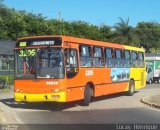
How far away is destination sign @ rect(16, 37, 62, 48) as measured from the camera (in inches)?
714

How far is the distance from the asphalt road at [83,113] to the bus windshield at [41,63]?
1421 mm

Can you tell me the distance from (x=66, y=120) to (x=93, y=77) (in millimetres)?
5857

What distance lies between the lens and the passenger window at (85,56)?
64.4ft

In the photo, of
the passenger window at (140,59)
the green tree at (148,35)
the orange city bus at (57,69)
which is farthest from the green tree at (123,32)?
the orange city bus at (57,69)

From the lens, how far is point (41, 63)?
18.2 metres

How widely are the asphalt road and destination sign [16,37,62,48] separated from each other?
2586mm

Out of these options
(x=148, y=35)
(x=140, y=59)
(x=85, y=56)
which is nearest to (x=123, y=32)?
(x=148, y=35)

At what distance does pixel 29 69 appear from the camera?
18.5 metres

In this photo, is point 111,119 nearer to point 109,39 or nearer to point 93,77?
point 93,77

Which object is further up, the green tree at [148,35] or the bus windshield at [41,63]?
the green tree at [148,35]

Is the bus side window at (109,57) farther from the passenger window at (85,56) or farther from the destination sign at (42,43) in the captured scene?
the destination sign at (42,43)

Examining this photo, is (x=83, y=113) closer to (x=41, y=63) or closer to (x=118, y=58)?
(x=41, y=63)

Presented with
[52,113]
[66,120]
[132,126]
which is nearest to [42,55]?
[52,113]

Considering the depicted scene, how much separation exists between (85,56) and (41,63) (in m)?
2.54
